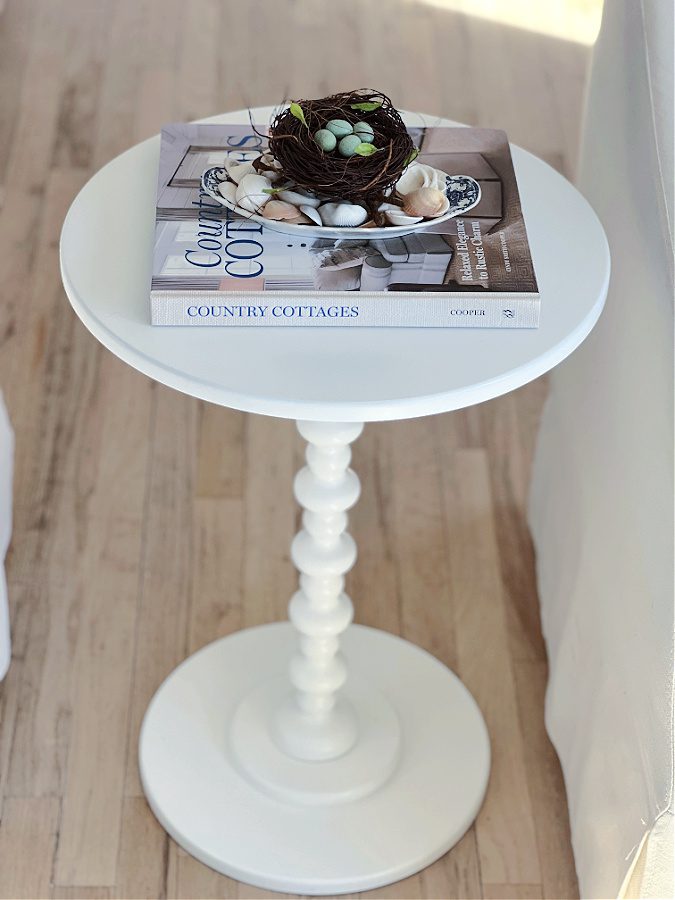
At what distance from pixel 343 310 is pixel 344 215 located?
83 millimetres

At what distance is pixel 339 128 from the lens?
0.88 meters

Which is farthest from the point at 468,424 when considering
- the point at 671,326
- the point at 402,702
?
the point at 671,326

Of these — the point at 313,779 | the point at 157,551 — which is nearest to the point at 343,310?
the point at 313,779

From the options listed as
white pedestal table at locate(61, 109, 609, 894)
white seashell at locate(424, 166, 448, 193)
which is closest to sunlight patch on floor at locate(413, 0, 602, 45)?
white pedestal table at locate(61, 109, 609, 894)

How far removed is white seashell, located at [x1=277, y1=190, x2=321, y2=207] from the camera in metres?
0.91

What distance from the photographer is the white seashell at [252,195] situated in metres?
0.91

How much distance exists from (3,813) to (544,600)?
632 mm

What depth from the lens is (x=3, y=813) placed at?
1194mm

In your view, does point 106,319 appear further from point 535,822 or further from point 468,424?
point 468,424

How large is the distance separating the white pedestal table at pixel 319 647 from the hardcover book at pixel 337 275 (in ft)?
0.05

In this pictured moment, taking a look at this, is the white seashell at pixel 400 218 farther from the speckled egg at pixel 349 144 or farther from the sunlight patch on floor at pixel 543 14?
the sunlight patch on floor at pixel 543 14

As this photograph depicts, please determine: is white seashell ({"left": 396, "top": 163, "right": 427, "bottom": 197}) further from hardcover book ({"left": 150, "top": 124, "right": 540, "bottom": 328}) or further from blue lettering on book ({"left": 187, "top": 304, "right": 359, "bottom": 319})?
blue lettering on book ({"left": 187, "top": 304, "right": 359, "bottom": 319})

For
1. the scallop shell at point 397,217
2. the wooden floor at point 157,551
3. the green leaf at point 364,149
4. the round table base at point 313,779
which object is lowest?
the wooden floor at point 157,551

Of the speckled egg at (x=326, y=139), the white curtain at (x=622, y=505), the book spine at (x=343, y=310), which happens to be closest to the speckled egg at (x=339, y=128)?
the speckled egg at (x=326, y=139)
